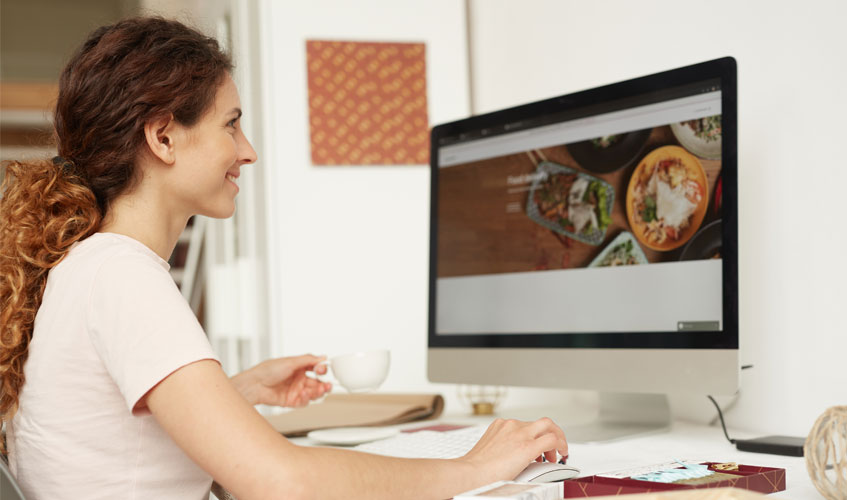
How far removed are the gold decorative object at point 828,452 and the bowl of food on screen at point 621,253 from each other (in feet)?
1.48

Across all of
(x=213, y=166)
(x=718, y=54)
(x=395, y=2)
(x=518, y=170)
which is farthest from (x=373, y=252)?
(x=213, y=166)

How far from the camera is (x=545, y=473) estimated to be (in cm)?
86

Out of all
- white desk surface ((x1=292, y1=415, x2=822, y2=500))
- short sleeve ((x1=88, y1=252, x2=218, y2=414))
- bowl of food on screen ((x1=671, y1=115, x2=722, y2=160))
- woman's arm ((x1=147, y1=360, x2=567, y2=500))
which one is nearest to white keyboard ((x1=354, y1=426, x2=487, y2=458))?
white desk surface ((x1=292, y1=415, x2=822, y2=500))

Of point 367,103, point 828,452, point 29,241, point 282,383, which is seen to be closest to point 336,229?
point 367,103

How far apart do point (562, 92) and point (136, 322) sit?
1245 mm

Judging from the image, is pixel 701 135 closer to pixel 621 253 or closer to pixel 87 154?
pixel 621 253

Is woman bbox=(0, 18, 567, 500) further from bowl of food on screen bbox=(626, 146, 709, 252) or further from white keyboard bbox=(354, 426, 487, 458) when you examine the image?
bowl of food on screen bbox=(626, 146, 709, 252)

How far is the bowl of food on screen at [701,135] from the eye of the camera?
1.11 m

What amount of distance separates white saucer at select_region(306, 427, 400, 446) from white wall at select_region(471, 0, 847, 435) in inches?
20.2

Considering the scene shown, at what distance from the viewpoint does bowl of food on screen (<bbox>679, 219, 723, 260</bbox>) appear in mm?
1098

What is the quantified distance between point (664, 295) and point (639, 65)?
574mm

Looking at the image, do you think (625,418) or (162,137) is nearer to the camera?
(162,137)

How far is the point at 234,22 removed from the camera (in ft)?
8.25

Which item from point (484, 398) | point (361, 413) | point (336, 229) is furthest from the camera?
point (336, 229)
